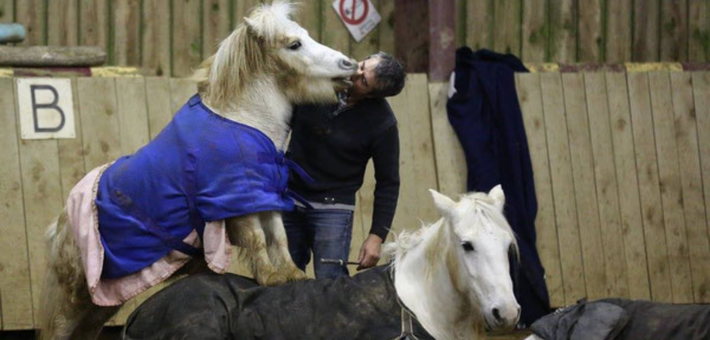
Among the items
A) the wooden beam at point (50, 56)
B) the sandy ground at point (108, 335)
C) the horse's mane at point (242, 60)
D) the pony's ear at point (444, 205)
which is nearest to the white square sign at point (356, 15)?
the wooden beam at point (50, 56)

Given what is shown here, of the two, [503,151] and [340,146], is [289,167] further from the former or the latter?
[503,151]

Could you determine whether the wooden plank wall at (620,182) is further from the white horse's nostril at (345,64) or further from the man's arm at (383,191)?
the white horse's nostril at (345,64)

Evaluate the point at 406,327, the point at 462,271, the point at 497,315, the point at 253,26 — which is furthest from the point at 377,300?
the point at 253,26

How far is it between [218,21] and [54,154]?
1.59 metres

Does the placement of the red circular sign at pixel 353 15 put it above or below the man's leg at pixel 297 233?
above

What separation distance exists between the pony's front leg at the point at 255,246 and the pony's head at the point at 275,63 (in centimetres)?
49

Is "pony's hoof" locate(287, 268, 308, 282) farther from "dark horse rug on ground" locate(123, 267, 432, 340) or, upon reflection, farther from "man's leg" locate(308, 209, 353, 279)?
"man's leg" locate(308, 209, 353, 279)

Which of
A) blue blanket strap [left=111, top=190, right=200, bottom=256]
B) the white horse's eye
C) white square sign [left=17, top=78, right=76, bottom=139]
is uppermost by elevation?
the white horse's eye

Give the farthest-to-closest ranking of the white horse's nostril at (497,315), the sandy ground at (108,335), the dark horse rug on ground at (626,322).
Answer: the sandy ground at (108,335) → the dark horse rug on ground at (626,322) → the white horse's nostril at (497,315)

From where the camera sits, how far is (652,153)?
294 inches

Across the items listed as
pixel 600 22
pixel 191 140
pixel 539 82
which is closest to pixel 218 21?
pixel 539 82

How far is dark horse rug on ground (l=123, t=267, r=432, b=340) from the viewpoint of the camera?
396 centimetres

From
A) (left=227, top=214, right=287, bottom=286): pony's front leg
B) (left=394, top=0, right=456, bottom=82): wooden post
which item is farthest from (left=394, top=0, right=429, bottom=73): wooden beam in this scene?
(left=227, top=214, right=287, bottom=286): pony's front leg

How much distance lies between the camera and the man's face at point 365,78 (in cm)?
468
